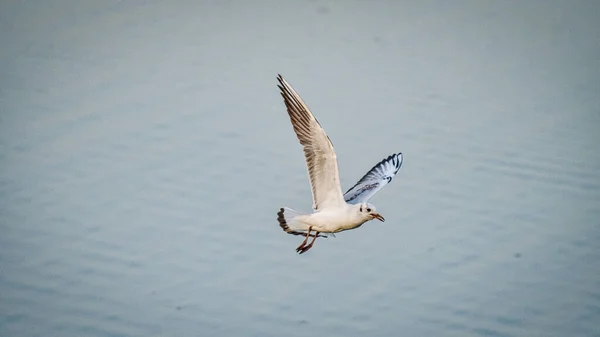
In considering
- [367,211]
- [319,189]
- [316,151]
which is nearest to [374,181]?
[367,211]

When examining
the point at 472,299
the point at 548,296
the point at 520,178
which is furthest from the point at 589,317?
the point at 520,178

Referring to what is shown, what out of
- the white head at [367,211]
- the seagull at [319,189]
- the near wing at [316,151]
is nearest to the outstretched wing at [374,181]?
the seagull at [319,189]

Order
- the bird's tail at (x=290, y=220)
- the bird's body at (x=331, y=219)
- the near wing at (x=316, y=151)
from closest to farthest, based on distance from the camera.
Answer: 1. the near wing at (x=316, y=151)
2. the bird's body at (x=331, y=219)
3. the bird's tail at (x=290, y=220)

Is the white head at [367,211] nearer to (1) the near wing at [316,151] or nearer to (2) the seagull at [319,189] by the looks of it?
(2) the seagull at [319,189]

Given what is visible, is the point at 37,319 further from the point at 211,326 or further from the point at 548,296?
the point at 548,296

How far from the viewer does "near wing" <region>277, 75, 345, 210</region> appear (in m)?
9.00

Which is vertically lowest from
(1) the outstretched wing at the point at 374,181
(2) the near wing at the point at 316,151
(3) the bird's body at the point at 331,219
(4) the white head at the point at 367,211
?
(3) the bird's body at the point at 331,219

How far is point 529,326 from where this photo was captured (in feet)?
34.1

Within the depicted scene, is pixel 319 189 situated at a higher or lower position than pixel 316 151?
lower

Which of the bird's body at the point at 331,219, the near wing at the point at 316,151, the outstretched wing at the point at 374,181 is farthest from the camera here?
→ the outstretched wing at the point at 374,181

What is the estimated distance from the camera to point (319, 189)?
9.43 metres

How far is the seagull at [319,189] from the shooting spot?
9031 mm

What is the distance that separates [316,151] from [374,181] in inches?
63.2

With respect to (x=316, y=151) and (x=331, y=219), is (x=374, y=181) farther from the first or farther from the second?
(x=316, y=151)
